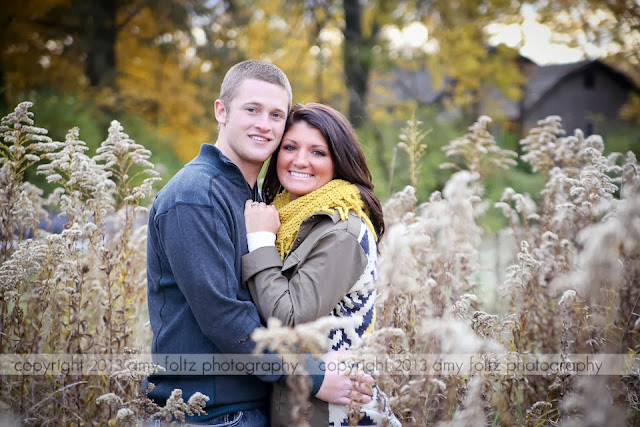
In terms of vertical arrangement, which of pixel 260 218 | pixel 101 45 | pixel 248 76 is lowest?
pixel 260 218

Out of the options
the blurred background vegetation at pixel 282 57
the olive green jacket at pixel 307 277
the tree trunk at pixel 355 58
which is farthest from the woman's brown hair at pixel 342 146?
the tree trunk at pixel 355 58

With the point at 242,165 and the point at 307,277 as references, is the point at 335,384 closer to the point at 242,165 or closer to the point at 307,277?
the point at 307,277

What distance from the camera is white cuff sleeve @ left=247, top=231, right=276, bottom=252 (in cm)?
270

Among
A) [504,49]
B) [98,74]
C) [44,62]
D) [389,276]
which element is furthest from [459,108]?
[389,276]

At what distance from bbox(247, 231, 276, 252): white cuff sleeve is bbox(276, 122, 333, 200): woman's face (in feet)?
1.51

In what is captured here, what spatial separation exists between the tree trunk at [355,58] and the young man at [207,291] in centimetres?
1200

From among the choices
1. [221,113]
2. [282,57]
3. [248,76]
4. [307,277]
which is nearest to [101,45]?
[282,57]

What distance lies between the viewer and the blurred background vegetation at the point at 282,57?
1162cm

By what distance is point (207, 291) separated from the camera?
2.43m

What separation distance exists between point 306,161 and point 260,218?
476 millimetres

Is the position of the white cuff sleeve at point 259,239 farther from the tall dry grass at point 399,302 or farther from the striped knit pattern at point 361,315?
the tall dry grass at point 399,302

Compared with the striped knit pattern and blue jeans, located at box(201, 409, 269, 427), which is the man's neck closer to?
the striped knit pattern

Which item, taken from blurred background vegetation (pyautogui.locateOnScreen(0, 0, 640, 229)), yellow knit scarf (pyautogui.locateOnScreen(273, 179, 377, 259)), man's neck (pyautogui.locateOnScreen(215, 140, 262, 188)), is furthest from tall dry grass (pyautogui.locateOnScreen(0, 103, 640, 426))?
blurred background vegetation (pyautogui.locateOnScreen(0, 0, 640, 229))

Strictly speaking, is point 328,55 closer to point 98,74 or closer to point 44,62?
point 98,74
